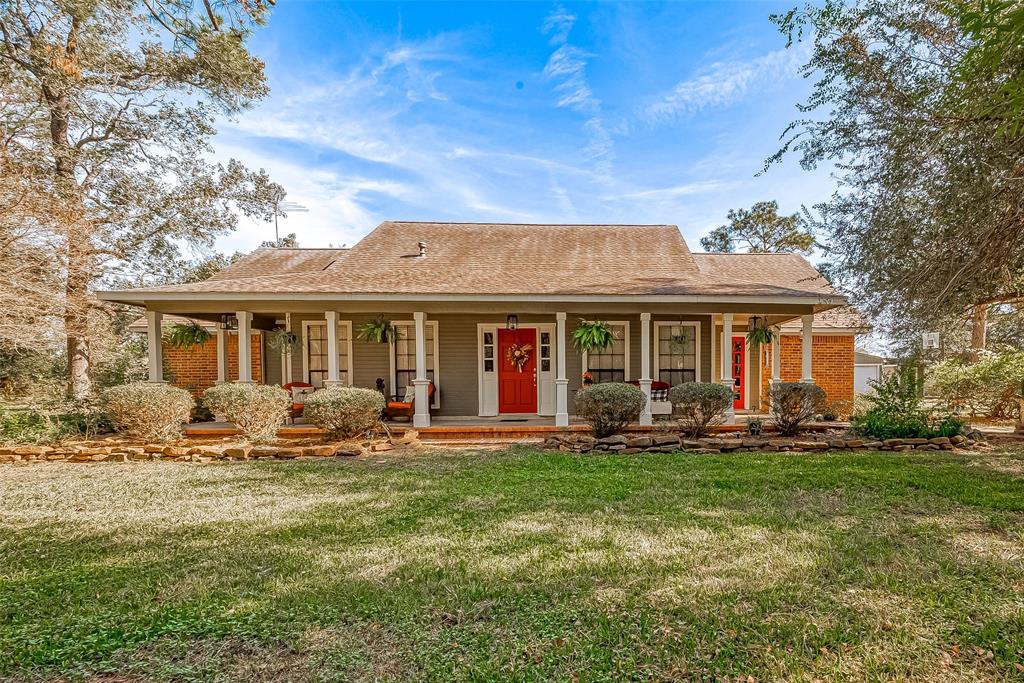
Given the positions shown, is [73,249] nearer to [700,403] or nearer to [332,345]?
[332,345]

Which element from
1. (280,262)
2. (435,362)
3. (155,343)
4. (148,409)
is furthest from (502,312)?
(155,343)

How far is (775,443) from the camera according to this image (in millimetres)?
7684

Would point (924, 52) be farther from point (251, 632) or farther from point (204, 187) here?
point (204, 187)

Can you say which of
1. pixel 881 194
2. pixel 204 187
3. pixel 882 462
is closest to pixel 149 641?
pixel 882 462

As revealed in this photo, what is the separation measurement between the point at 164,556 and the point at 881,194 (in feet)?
30.4

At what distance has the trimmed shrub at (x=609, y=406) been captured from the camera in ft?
26.9

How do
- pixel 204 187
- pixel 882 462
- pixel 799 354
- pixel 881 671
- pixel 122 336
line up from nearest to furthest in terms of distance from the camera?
1. pixel 881 671
2. pixel 882 462
3. pixel 799 354
4. pixel 204 187
5. pixel 122 336

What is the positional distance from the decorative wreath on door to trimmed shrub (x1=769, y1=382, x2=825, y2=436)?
16.7 feet

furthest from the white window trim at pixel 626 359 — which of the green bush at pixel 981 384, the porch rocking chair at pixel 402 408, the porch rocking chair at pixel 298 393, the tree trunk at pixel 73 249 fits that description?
the tree trunk at pixel 73 249

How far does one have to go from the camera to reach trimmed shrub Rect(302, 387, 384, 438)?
830cm

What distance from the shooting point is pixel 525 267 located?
437 inches

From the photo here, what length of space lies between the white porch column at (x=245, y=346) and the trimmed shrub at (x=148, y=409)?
105cm

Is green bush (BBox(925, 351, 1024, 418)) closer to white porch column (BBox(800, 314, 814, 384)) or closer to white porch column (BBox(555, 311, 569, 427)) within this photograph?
white porch column (BBox(800, 314, 814, 384))

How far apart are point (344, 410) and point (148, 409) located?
10.7 ft
